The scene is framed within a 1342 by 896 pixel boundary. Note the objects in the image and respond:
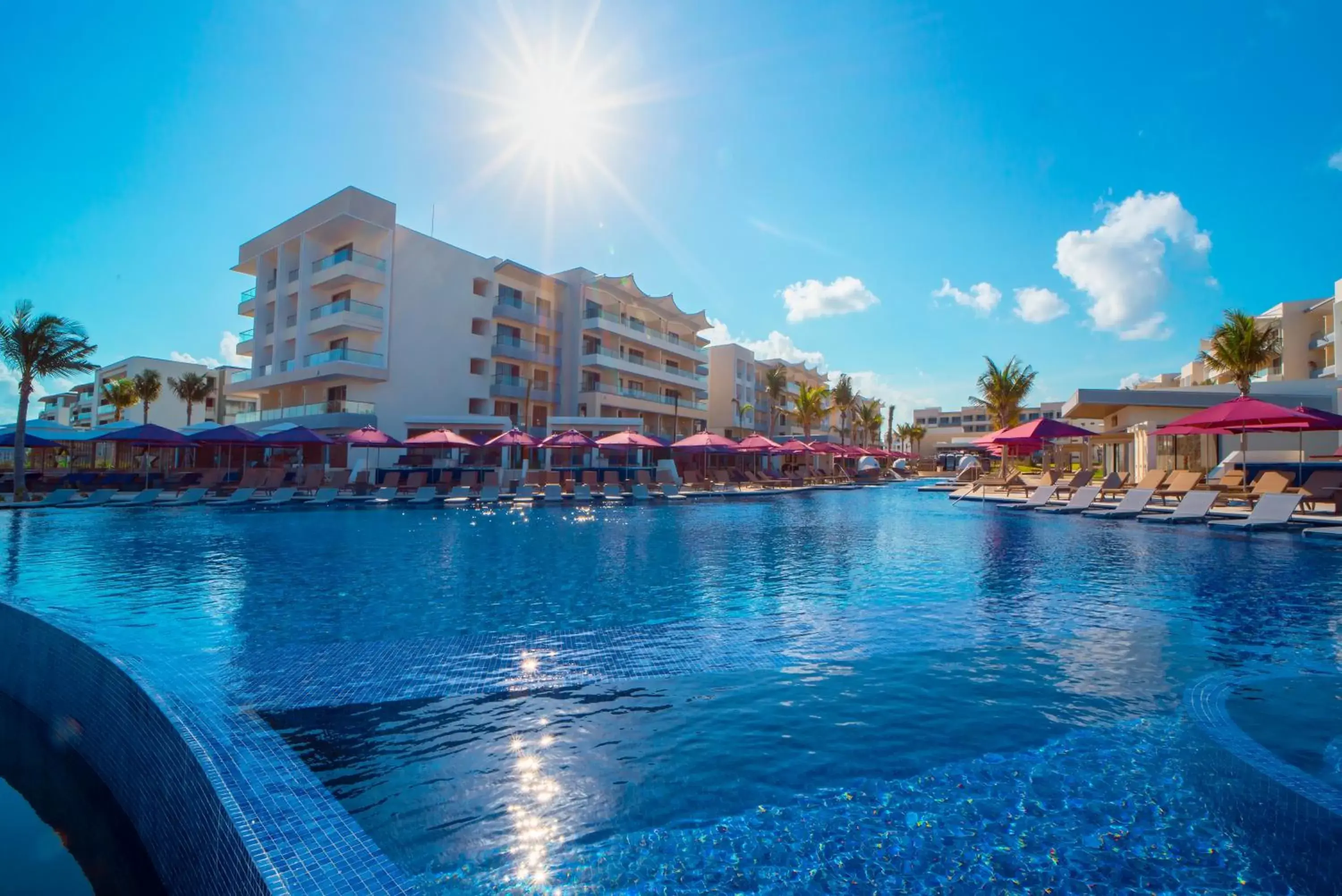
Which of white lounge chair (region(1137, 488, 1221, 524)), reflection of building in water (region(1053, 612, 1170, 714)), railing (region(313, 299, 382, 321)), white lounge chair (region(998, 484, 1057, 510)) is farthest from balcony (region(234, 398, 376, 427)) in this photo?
white lounge chair (region(1137, 488, 1221, 524))

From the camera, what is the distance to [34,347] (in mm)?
22000

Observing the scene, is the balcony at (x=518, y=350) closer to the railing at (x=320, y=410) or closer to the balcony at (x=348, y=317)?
the balcony at (x=348, y=317)

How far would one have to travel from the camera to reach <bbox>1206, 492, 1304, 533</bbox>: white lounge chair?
12.8 m

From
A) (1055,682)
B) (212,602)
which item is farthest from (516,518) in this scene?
(1055,682)

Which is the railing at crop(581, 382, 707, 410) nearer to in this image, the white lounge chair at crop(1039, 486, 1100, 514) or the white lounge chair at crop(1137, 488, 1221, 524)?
the white lounge chair at crop(1039, 486, 1100, 514)

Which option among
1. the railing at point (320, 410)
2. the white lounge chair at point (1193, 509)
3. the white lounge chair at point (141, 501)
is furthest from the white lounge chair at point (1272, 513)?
the railing at point (320, 410)

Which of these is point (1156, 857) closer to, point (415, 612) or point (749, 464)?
point (415, 612)

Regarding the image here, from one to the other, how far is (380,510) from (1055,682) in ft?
61.1

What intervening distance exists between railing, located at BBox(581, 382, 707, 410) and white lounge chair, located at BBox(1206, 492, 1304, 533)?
33.0m

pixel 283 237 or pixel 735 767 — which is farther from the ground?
pixel 283 237

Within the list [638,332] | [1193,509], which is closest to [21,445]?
[638,332]

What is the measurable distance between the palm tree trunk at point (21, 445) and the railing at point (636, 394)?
2645 centimetres

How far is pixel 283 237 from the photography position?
3700 cm

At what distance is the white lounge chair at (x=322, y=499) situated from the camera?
19.7 metres
